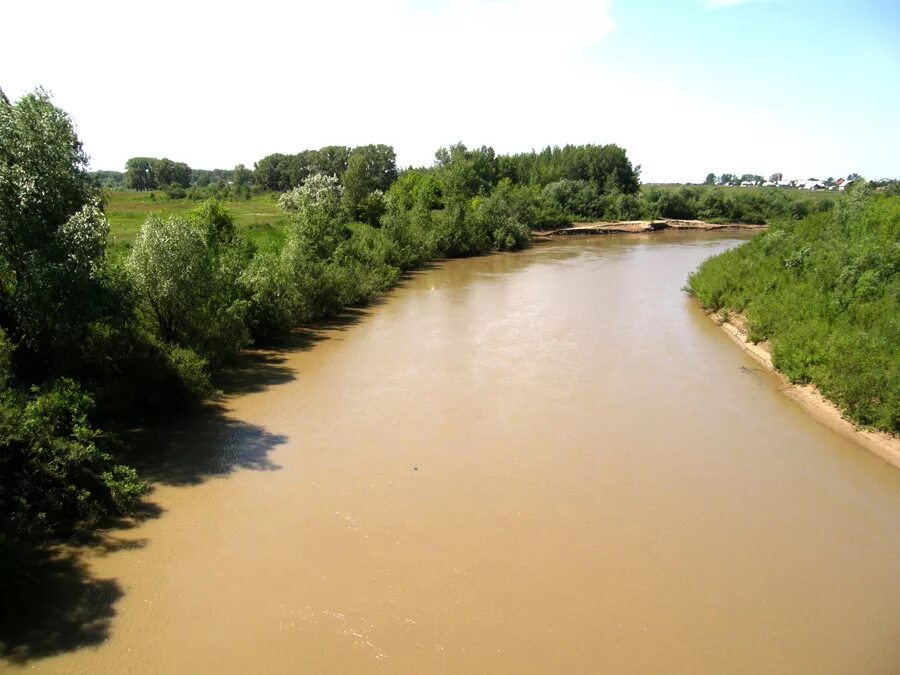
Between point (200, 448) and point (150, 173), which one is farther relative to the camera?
point (150, 173)

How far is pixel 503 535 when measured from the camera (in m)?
10.2

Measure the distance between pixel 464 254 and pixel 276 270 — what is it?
26.9m

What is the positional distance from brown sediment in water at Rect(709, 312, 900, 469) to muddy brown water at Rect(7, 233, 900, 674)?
13.1 inches

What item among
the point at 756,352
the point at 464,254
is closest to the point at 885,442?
the point at 756,352

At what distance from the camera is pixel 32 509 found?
931 centimetres

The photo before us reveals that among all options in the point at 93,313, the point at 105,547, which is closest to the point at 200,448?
the point at 93,313

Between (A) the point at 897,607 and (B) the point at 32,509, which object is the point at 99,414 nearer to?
(B) the point at 32,509

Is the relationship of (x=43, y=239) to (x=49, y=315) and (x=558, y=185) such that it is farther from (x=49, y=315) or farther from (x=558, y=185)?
(x=558, y=185)

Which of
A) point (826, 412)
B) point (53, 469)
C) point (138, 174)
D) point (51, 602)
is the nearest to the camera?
point (51, 602)

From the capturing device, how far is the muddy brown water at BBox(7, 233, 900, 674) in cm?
792

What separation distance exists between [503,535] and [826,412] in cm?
1035

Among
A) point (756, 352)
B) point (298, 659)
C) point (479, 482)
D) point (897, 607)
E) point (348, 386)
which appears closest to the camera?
point (298, 659)

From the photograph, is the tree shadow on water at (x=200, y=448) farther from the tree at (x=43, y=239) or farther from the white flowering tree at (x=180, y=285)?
the tree at (x=43, y=239)

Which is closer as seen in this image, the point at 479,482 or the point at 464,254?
the point at 479,482
